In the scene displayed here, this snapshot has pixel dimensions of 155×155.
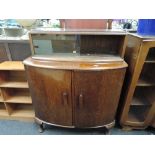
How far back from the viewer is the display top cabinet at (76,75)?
3.78 ft

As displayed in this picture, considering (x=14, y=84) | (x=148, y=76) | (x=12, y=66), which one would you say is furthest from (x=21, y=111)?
(x=148, y=76)

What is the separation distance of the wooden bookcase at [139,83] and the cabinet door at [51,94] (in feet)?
1.88

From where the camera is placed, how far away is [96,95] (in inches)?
48.4

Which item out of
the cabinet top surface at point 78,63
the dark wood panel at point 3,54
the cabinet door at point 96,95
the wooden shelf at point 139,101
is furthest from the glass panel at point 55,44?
the wooden shelf at point 139,101

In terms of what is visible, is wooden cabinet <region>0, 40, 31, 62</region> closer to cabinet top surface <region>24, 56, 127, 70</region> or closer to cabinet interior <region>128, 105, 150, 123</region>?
cabinet top surface <region>24, 56, 127, 70</region>

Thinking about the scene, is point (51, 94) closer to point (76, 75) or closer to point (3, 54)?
point (76, 75)

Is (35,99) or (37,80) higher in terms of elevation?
(37,80)

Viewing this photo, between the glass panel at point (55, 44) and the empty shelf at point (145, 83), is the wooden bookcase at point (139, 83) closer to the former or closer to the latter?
the empty shelf at point (145, 83)

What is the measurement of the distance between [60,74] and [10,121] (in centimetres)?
108

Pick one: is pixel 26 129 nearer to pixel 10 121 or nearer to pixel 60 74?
pixel 10 121

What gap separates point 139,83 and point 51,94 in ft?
2.79

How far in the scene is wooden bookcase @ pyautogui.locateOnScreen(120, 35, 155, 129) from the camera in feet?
3.80

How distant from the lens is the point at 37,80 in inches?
48.9
